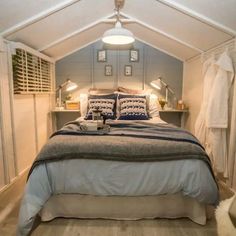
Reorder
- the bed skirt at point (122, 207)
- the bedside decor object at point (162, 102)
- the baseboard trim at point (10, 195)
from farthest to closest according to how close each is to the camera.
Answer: the bedside decor object at point (162, 102) → the baseboard trim at point (10, 195) → the bed skirt at point (122, 207)

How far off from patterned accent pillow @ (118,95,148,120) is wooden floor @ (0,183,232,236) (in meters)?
1.66

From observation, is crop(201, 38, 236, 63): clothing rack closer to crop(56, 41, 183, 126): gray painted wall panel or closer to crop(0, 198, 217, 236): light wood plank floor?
crop(56, 41, 183, 126): gray painted wall panel

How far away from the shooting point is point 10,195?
7.77ft

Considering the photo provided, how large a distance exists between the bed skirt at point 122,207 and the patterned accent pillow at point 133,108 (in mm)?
1557

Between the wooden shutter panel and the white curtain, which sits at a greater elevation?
the wooden shutter panel

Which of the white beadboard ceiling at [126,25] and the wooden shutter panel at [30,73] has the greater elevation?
the white beadboard ceiling at [126,25]

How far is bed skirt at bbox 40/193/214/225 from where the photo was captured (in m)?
1.91

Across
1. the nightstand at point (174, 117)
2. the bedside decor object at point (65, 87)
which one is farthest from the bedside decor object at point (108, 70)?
the nightstand at point (174, 117)

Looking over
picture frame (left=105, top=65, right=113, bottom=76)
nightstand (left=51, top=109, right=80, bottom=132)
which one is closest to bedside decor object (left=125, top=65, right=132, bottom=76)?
picture frame (left=105, top=65, right=113, bottom=76)

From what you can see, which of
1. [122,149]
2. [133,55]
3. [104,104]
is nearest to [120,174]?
[122,149]

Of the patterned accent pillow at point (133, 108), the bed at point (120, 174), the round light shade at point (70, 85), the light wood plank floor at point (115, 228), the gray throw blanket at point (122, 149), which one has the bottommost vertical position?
the light wood plank floor at point (115, 228)

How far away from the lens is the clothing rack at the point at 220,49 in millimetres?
2530

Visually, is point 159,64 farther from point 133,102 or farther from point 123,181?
point 123,181

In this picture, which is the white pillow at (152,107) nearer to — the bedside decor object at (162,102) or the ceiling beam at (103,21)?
the bedside decor object at (162,102)
